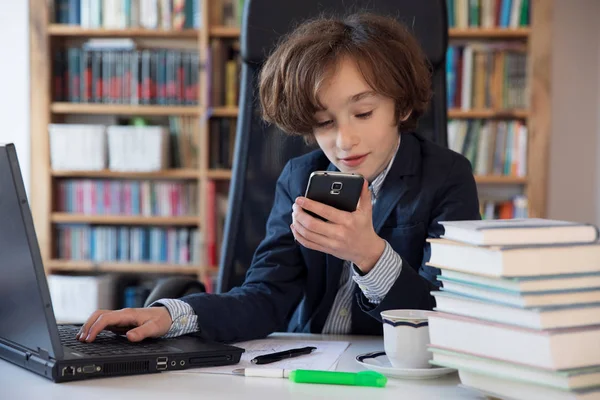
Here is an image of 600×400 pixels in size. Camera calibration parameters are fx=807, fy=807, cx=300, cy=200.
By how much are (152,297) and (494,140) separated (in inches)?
88.2

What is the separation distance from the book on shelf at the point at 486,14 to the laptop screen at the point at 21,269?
2.66 metres

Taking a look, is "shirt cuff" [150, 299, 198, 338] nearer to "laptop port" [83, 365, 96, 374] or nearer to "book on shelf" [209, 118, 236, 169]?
"laptop port" [83, 365, 96, 374]

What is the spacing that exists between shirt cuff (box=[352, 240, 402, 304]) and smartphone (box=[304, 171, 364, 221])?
0.31 ft

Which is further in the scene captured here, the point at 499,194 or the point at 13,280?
the point at 499,194

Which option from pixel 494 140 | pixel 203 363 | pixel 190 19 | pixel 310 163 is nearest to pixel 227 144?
pixel 190 19

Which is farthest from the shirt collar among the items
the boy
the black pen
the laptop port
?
the laptop port

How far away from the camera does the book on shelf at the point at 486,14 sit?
3238 millimetres

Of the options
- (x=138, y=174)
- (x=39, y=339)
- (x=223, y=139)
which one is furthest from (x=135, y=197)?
(x=39, y=339)

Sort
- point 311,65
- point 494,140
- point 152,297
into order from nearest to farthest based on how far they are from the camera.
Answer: point 311,65, point 152,297, point 494,140

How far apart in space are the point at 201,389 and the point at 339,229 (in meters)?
0.28

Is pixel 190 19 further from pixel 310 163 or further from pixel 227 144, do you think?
pixel 310 163

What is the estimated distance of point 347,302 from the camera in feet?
4.51

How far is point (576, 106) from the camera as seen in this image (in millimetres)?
3396

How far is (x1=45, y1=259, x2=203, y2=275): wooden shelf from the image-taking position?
11.3 feet
